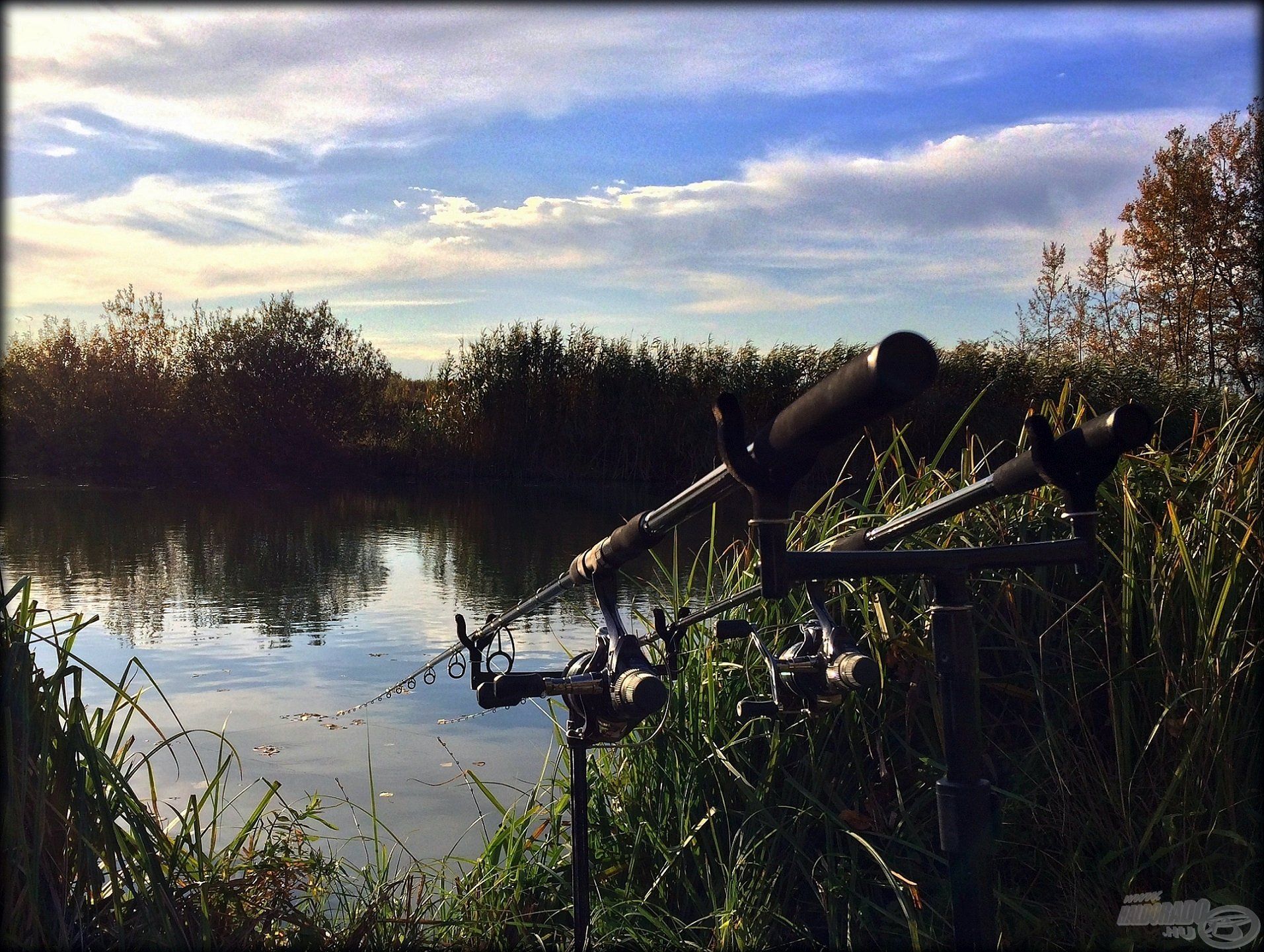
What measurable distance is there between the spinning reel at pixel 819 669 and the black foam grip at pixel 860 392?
517 millimetres

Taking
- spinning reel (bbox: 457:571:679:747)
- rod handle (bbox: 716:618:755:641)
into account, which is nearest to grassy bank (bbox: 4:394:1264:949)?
rod handle (bbox: 716:618:755:641)

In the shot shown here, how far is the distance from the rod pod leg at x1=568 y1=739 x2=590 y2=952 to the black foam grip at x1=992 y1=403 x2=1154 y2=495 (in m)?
0.87

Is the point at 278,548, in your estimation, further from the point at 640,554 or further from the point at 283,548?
the point at 640,554

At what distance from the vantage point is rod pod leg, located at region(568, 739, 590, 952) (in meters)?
1.91

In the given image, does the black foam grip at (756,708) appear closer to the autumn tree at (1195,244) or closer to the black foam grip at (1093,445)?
the black foam grip at (1093,445)

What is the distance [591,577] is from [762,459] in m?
0.66

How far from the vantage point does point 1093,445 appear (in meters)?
1.34

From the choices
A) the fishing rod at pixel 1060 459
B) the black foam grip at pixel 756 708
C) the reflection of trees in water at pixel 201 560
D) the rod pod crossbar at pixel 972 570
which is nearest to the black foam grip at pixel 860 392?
the rod pod crossbar at pixel 972 570

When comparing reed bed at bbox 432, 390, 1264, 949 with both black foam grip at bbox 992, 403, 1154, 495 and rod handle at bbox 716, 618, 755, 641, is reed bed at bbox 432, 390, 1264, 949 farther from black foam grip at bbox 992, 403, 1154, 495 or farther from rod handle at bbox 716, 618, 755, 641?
black foam grip at bbox 992, 403, 1154, 495

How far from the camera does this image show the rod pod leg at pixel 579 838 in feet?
6.25

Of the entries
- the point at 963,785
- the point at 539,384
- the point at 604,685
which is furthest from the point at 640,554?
the point at 539,384

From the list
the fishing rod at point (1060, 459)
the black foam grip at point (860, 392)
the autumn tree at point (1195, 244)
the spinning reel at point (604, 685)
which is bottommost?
the spinning reel at point (604, 685)

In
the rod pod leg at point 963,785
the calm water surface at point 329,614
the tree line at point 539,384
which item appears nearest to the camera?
the rod pod leg at point 963,785

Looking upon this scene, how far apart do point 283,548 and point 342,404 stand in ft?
39.6
